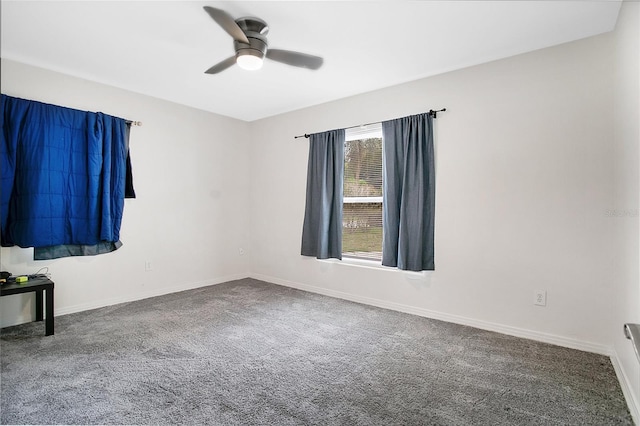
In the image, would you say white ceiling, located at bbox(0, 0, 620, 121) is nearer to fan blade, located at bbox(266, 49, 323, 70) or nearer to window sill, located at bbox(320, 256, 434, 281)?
fan blade, located at bbox(266, 49, 323, 70)

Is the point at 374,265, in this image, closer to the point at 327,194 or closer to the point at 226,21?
the point at 327,194

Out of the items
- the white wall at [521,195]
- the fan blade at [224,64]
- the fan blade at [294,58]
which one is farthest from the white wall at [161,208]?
the white wall at [521,195]

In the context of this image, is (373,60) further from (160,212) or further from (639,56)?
(160,212)

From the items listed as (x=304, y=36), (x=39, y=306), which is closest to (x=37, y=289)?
(x=39, y=306)

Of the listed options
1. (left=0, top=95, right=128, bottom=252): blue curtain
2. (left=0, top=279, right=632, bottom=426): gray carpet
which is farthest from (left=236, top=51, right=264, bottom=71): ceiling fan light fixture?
(left=0, top=279, right=632, bottom=426): gray carpet

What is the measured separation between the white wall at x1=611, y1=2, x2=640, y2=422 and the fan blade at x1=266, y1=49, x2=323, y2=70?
2037 millimetres

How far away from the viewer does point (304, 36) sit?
2521mm

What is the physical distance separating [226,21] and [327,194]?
228 cm

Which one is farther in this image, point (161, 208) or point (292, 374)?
point (161, 208)

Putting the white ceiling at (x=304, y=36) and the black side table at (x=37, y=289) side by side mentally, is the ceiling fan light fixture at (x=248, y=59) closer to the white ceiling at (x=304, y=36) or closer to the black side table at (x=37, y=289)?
the white ceiling at (x=304, y=36)

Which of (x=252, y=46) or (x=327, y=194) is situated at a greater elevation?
(x=252, y=46)

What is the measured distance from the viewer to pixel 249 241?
5.00m

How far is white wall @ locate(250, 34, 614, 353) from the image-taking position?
2439 mm

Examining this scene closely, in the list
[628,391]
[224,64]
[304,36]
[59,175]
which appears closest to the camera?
[628,391]
